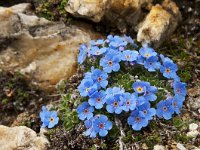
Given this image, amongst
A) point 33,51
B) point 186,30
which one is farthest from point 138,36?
point 33,51

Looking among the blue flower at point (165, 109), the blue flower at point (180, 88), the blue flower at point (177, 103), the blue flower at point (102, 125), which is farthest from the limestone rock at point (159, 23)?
the blue flower at point (102, 125)

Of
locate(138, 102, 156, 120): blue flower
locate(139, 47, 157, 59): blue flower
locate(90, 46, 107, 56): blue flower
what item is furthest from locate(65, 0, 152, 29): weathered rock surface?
locate(138, 102, 156, 120): blue flower

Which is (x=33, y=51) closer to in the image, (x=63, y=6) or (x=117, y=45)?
(x=63, y=6)

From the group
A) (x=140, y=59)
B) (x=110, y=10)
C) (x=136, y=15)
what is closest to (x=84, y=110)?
(x=140, y=59)

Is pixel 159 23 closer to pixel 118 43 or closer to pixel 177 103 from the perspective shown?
pixel 118 43

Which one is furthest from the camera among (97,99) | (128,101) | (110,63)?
(110,63)

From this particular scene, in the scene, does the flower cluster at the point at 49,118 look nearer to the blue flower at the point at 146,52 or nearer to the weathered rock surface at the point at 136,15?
the blue flower at the point at 146,52

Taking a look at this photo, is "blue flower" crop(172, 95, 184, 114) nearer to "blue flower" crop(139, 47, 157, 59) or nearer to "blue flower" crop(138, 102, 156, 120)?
"blue flower" crop(138, 102, 156, 120)
